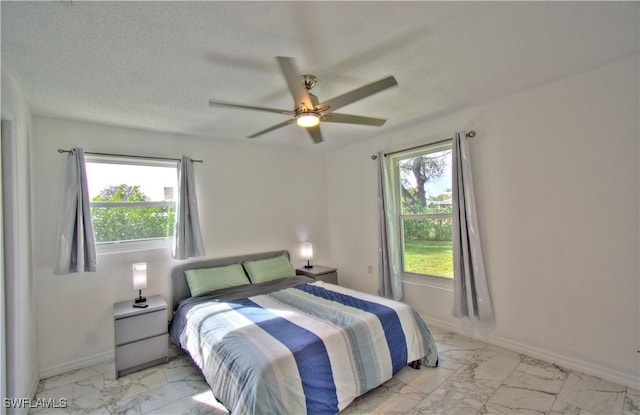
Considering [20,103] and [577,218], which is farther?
[577,218]

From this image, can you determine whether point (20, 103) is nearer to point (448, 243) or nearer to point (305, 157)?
point (305, 157)

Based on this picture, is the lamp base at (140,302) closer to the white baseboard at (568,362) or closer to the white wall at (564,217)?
the white wall at (564,217)

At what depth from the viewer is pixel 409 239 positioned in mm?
3867

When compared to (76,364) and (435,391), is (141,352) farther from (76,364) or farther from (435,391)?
(435,391)

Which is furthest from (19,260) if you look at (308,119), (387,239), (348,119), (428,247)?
(428,247)

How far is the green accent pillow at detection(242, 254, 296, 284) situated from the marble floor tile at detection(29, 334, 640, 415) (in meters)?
1.18

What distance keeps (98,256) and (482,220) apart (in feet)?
12.8

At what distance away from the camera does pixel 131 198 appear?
3295 mm

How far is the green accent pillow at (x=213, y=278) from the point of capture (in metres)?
3.23

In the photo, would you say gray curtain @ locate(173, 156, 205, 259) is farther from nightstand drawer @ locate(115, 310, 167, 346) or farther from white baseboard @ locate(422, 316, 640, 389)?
white baseboard @ locate(422, 316, 640, 389)

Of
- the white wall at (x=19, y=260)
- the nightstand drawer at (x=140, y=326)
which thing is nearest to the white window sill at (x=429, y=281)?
the nightstand drawer at (x=140, y=326)

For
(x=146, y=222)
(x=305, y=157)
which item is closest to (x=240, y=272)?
(x=146, y=222)

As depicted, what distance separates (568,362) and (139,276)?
3.92 m

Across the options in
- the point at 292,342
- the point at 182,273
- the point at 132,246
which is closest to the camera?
the point at 292,342
